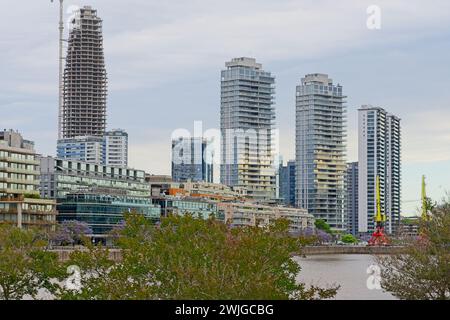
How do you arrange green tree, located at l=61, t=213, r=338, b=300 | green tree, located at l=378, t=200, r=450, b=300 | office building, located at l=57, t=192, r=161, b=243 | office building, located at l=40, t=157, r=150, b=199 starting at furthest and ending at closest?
1. office building, located at l=40, t=157, r=150, b=199
2. office building, located at l=57, t=192, r=161, b=243
3. green tree, located at l=378, t=200, r=450, b=300
4. green tree, located at l=61, t=213, r=338, b=300

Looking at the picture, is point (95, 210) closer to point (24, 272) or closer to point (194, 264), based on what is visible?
point (24, 272)

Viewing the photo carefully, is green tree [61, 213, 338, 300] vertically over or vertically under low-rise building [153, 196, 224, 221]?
under

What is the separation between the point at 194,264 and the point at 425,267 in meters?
9.23

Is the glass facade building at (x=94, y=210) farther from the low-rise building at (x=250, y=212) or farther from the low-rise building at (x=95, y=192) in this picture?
the low-rise building at (x=250, y=212)

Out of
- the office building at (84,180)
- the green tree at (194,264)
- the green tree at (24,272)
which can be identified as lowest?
the green tree at (24,272)

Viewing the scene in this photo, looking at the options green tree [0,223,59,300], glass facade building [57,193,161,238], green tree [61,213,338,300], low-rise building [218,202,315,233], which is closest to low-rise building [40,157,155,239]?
glass facade building [57,193,161,238]

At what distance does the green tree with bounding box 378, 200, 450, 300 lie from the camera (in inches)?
1140

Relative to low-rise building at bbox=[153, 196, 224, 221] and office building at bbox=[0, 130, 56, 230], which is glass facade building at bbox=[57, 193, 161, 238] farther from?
low-rise building at bbox=[153, 196, 224, 221]

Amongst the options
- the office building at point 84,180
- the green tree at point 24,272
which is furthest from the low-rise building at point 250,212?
the green tree at point 24,272

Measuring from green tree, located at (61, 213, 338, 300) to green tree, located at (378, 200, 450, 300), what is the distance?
3.49m

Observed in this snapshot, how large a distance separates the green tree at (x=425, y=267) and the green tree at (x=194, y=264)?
11.4 ft

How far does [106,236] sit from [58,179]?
19183 millimetres

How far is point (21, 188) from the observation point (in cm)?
9919

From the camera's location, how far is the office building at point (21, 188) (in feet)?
310
